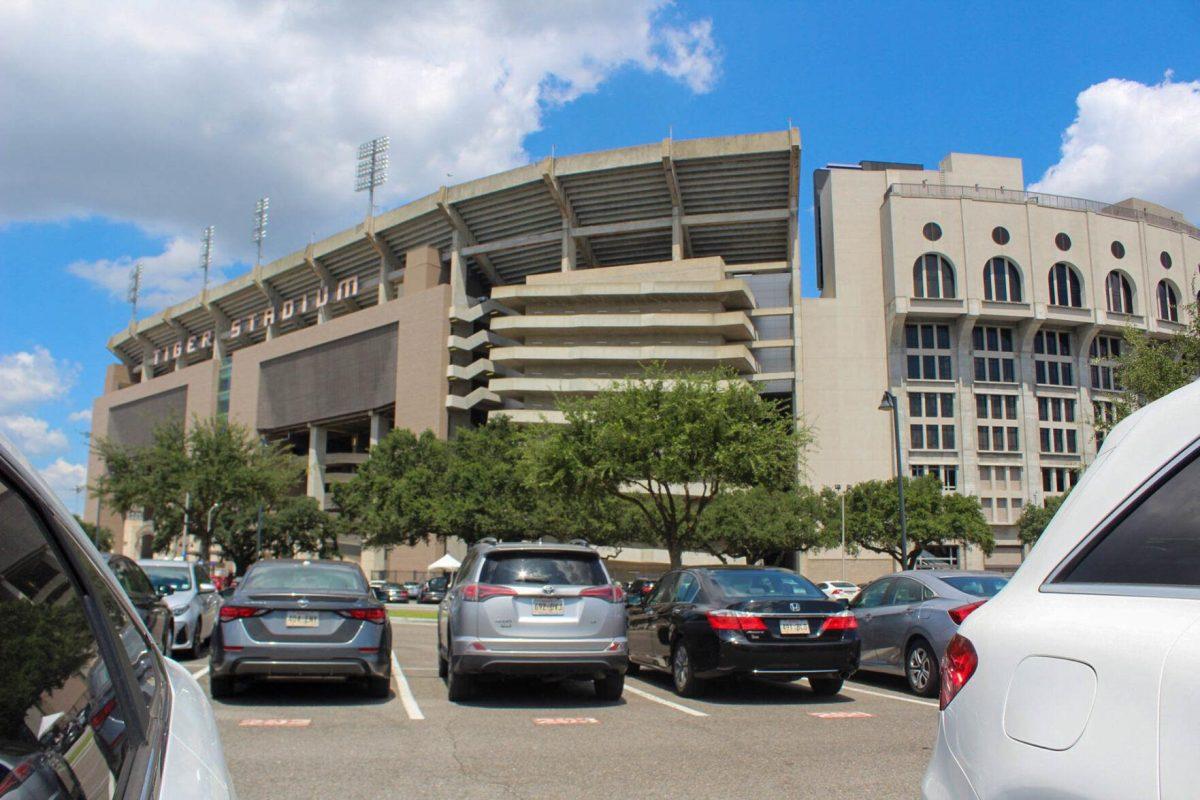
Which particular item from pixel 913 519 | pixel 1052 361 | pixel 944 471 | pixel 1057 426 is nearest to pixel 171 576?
pixel 913 519

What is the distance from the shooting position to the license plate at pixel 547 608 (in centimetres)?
1003

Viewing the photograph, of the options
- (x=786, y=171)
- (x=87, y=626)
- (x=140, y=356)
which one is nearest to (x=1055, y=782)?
(x=87, y=626)

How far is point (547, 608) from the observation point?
1005cm

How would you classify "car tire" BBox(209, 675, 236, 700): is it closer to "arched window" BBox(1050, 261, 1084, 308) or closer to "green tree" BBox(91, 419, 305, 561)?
"green tree" BBox(91, 419, 305, 561)

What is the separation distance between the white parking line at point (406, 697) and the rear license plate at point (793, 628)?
3940 mm

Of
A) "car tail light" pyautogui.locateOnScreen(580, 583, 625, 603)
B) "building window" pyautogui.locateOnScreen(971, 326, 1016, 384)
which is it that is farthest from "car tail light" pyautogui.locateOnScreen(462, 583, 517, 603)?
"building window" pyautogui.locateOnScreen(971, 326, 1016, 384)

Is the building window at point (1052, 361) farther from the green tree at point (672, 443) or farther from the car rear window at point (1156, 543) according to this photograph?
the car rear window at point (1156, 543)

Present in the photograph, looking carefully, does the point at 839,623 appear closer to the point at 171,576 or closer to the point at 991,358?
the point at 171,576

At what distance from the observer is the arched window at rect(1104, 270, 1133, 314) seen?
80500 mm

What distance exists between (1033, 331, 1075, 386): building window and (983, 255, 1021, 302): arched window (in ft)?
16.3

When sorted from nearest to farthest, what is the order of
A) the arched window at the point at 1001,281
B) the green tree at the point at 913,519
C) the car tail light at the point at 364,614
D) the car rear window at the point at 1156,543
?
→ the car rear window at the point at 1156,543 → the car tail light at the point at 364,614 → the green tree at the point at 913,519 → the arched window at the point at 1001,281

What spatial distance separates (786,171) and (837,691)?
217 feet

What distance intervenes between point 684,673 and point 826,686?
1789 millimetres

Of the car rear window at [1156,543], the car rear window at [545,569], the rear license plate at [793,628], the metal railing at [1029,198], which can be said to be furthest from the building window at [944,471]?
the car rear window at [1156,543]
